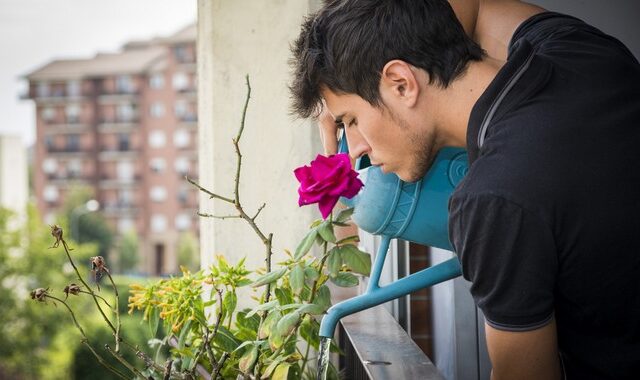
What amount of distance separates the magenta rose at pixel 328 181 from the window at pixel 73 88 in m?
53.2

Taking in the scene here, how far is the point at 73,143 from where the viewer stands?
51.7m

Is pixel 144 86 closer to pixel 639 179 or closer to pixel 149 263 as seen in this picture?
pixel 149 263

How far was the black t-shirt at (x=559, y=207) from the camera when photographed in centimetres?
97

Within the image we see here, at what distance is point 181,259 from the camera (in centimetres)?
5000

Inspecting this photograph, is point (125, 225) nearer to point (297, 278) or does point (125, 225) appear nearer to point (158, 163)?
point (158, 163)

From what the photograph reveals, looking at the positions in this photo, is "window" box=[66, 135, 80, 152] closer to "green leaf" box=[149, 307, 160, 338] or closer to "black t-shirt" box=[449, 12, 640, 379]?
"green leaf" box=[149, 307, 160, 338]

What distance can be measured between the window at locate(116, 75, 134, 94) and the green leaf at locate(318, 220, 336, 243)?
5161 centimetres

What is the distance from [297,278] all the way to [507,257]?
680 millimetres

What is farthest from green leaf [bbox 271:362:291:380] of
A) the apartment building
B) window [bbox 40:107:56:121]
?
window [bbox 40:107:56:121]

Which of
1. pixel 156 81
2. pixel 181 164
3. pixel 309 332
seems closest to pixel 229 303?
pixel 309 332

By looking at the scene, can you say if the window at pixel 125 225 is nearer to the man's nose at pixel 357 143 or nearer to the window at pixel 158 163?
the window at pixel 158 163

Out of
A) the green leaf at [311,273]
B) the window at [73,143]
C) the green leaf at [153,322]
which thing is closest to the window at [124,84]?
the window at [73,143]

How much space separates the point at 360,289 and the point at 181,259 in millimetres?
47975

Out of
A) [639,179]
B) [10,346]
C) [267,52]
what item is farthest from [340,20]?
[10,346]
